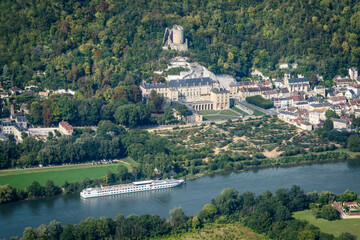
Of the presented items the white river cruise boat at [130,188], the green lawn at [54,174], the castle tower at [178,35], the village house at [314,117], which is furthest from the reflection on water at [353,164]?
the castle tower at [178,35]

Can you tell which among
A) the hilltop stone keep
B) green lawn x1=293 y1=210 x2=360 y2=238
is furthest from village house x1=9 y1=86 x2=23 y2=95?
green lawn x1=293 y1=210 x2=360 y2=238

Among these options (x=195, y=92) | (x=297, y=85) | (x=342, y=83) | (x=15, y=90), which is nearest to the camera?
(x=15, y=90)

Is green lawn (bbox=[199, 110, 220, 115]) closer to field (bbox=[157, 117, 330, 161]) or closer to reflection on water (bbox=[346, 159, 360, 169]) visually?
field (bbox=[157, 117, 330, 161])

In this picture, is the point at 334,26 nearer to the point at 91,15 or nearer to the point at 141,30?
the point at 141,30

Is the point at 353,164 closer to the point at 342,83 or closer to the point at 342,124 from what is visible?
the point at 342,124

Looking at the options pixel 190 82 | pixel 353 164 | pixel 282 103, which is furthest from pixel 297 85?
pixel 353 164

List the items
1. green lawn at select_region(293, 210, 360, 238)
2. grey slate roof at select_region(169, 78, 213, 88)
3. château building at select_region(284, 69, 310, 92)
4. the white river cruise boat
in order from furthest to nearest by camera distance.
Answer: château building at select_region(284, 69, 310, 92), grey slate roof at select_region(169, 78, 213, 88), the white river cruise boat, green lawn at select_region(293, 210, 360, 238)
